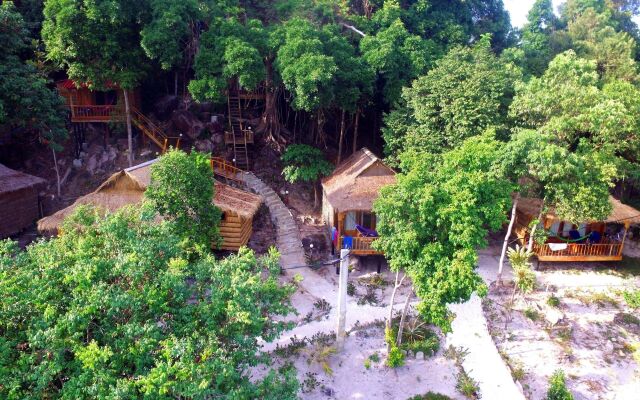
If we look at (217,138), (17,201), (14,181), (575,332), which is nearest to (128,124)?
(217,138)

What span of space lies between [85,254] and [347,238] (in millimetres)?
10408

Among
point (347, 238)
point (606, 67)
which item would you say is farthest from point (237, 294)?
point (606, 67)

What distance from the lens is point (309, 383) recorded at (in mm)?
13859

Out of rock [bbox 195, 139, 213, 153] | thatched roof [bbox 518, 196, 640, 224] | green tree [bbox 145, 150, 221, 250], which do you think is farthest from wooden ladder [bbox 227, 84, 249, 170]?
thatched roof [bbox 518, 196, 640, 224]

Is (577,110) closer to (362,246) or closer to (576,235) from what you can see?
(576,235)

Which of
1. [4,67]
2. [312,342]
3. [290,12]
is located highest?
[290,12]

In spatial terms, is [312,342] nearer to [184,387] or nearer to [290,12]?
[184,387]

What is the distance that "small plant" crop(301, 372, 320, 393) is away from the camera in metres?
13.7

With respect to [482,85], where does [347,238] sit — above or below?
below

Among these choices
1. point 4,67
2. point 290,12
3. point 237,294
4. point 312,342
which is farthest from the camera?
point 290,12

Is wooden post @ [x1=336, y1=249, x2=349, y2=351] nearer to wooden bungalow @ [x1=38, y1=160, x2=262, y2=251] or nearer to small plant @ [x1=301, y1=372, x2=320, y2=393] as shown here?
small plant @ [x1=301, y1=372, x2=320, y2=393]

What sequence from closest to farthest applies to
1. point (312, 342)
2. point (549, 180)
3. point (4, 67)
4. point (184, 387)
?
1. point (184, 387)
2. point (312, 342)
3. point (549, 180)
4. point (4, 67)

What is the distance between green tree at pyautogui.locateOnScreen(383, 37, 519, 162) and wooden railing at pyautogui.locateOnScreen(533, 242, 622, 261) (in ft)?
17.3

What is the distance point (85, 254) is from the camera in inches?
402
